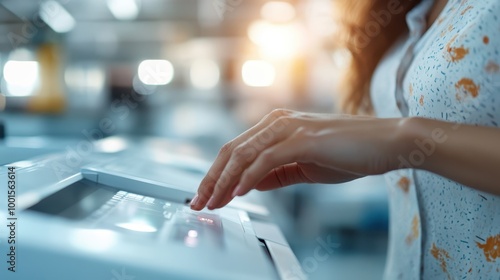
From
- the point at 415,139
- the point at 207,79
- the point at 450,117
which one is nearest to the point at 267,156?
the point at 415,139

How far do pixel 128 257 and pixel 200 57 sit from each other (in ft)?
17.0

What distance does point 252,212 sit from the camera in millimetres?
772

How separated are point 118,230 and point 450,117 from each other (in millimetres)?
477

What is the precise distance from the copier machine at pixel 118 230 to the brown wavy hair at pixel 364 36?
53 cm

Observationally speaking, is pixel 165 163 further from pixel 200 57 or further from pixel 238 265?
pixel 200 57

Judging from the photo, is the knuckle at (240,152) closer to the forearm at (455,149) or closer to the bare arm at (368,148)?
the bare arm at (368,148)

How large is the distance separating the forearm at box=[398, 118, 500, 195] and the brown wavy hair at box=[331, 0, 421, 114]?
59 cm

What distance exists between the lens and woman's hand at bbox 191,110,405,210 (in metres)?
0.47

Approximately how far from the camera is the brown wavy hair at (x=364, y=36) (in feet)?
3.36

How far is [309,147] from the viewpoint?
18.9 inches

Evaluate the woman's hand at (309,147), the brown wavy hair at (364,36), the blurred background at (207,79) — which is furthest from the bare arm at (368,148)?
the blurred background at (207,79)

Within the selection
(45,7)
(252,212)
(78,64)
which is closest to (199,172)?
(252,212)

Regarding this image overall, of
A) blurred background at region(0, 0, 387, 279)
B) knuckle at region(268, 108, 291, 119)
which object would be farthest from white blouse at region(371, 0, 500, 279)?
blurred background at region(0, 0, 387, 279)

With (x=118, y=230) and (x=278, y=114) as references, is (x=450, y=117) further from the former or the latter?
(x=118, y=230)
